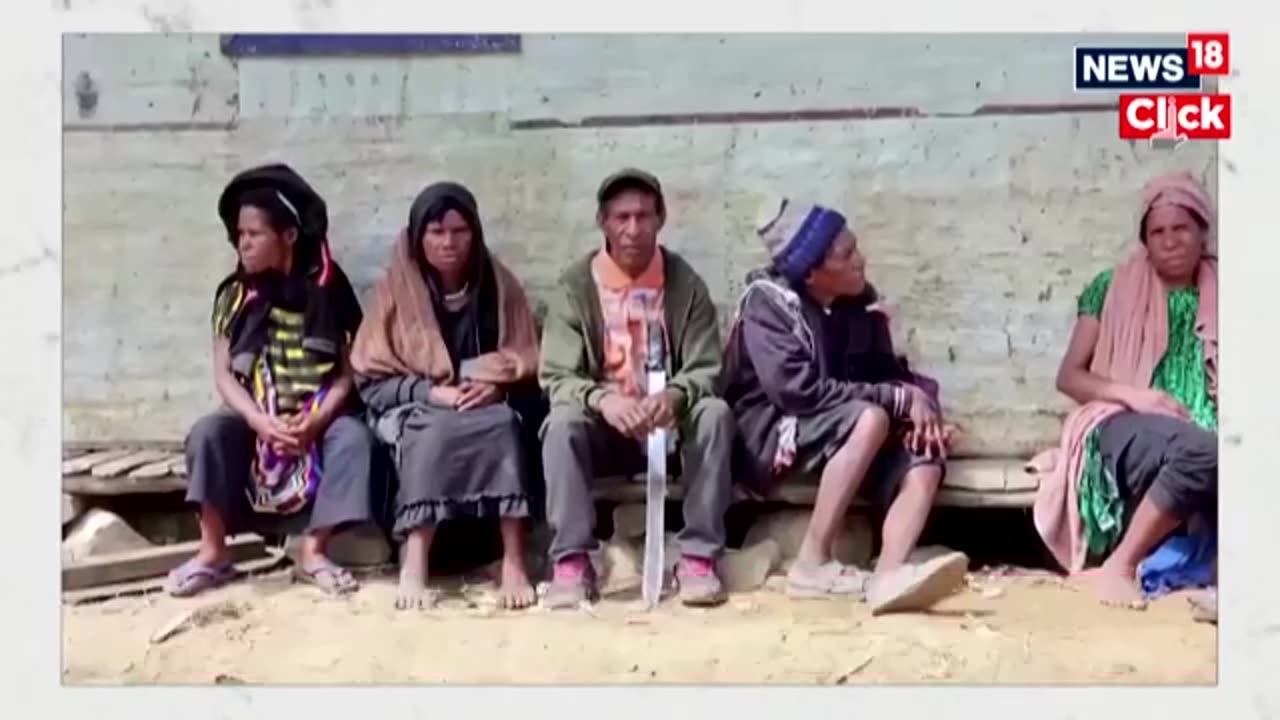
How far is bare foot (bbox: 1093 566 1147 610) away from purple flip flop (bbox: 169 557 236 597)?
134 centimetres

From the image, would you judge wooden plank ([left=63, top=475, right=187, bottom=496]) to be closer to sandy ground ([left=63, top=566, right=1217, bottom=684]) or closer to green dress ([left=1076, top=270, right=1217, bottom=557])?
sandy ground ([left=63, top=566, right=1217, bottom=684])

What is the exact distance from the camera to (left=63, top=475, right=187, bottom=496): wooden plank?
3021mm

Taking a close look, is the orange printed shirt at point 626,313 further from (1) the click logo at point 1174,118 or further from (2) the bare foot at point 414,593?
(1) the click logo at point 1174,118

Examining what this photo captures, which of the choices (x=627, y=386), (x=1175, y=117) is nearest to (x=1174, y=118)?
(x=1175, y=117)

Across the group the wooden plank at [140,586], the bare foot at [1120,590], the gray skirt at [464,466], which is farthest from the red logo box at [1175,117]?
the wooden plank at [140,586]

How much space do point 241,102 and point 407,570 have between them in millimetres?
761

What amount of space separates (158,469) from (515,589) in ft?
1.93

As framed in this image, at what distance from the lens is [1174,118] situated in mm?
2998

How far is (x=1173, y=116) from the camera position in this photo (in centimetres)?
300

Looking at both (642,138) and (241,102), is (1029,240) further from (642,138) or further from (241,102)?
(241,102)

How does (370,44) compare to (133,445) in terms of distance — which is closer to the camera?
(370,44)

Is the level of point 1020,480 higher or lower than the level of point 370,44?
lower

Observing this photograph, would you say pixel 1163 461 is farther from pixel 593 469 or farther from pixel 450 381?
pixel 450 381
